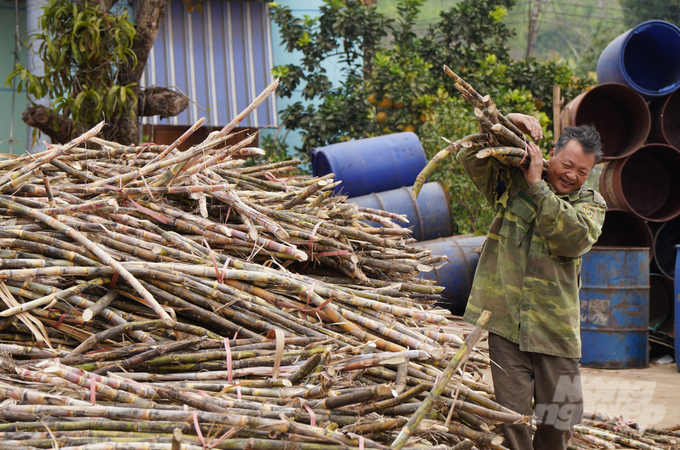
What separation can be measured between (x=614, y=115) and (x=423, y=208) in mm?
2299

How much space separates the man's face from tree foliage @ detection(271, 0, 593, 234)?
5.10 meters

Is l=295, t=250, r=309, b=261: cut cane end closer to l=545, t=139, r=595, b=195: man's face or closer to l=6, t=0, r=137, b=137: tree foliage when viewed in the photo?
l=545, t=139, r=595, b=195: man's face

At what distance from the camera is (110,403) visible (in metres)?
1.83

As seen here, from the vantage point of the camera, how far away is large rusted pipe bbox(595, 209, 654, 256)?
6.14 meters

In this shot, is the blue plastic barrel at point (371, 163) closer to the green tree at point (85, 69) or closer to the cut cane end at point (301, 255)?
the green tree at point (85, 69)

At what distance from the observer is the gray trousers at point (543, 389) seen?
8.96 feet

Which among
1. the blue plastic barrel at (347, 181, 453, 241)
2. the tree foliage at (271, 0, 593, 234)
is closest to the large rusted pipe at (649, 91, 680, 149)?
the tree foliage at (271, 0, 593, 234)

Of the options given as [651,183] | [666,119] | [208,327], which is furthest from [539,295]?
[666,119]

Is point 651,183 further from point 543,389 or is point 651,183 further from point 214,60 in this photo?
point 214,60

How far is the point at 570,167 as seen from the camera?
2658 millimetres

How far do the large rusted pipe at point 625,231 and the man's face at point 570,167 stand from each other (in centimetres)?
370

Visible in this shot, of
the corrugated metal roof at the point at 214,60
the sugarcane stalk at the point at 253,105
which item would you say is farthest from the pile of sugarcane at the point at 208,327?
the corrugated metal roof at the point at 214,60

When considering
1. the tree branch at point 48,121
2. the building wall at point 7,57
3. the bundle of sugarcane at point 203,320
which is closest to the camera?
the bundle of sugarcane at point 203,320

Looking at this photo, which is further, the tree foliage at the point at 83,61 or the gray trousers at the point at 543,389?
the tree foliage at the point at 83,61
